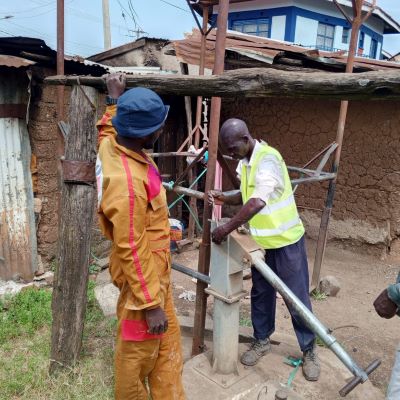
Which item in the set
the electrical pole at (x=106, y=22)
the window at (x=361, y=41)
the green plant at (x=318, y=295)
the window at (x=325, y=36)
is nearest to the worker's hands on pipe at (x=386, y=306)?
the green plant at (x=318, y=295)

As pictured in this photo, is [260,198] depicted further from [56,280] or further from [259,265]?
[56,280]

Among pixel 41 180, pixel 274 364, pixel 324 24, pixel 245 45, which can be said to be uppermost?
pixel 324 24

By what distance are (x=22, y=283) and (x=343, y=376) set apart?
3.57 m

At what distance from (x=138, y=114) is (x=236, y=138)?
100 centimetres

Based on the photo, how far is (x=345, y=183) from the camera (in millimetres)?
5906

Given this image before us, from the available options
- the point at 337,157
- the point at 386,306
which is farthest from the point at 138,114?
the point at 337,157

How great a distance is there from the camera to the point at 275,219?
286 centimetres

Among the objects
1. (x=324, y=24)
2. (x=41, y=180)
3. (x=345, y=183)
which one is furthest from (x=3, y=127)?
(x=324, y=24)

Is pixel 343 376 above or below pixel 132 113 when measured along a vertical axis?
below

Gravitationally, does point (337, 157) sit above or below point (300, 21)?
below

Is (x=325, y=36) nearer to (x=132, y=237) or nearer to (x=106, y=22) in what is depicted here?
(x=106, y=22)

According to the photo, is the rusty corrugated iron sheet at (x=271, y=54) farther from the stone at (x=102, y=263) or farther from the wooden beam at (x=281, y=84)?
the stone at (x=102, y=263)

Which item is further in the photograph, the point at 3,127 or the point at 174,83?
the point at 3,127

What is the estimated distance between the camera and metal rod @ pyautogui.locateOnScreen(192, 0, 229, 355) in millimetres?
2637
